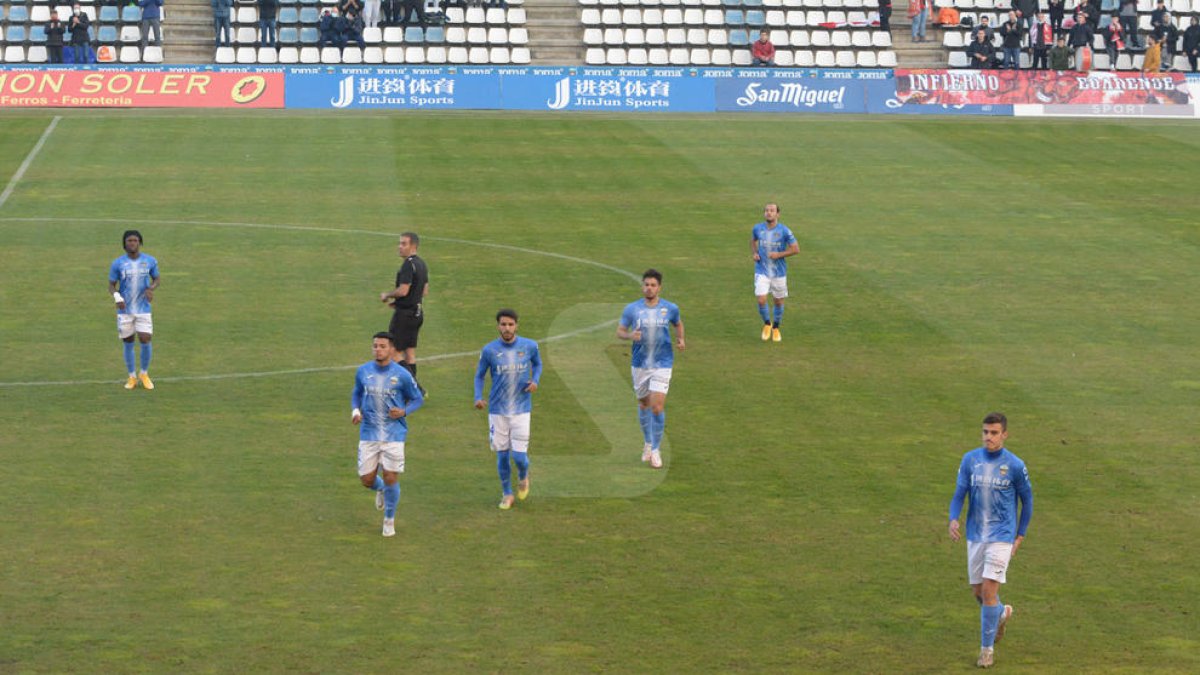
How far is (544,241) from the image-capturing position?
115 ft

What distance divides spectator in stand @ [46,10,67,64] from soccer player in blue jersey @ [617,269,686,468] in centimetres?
3797

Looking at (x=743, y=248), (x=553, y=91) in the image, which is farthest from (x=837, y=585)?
(x=553, y=91)

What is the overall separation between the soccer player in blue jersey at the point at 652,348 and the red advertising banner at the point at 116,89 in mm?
34947

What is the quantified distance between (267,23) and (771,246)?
108 feet

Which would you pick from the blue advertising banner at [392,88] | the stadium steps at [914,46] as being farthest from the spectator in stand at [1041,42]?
the blue advertising banner at [392,88]

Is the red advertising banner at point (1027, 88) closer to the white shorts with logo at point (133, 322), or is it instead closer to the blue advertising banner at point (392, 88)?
the blue advertising banner at point (392, 88)

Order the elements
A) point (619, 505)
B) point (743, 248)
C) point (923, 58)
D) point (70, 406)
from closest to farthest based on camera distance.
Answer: point (619, 505) → point (70, 406) → point (743, 248) → point (923, 58)

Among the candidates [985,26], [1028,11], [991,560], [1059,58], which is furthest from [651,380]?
[1028,11]

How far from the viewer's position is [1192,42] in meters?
58.7

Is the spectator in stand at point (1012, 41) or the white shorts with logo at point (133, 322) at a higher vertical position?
the spectator in stand at point (1012, 41)

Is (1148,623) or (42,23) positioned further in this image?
(42,23)

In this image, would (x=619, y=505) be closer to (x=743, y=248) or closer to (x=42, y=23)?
(x=743, y=248)

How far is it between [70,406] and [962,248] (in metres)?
18.3

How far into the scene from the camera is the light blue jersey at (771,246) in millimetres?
26922
